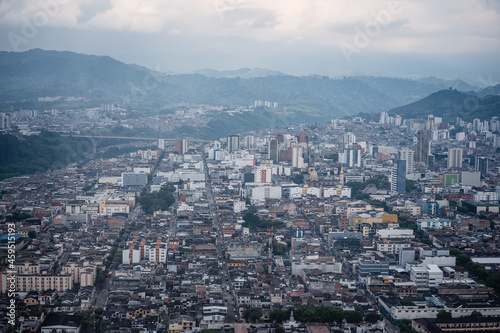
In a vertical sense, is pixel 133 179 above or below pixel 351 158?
below

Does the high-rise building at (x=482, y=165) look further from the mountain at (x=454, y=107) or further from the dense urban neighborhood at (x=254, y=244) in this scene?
the mountain at (x=454, y=107)

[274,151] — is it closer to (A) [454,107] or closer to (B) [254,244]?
(B) [254,244]

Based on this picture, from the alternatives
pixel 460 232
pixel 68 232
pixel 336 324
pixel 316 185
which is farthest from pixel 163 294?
pixel 316 185

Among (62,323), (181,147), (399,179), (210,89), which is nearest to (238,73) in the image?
(210,89)

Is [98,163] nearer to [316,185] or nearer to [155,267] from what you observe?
[316,185]

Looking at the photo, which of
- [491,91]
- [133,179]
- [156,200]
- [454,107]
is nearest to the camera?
[156,200]

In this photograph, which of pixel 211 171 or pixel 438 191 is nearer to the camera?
pixel 438 191
